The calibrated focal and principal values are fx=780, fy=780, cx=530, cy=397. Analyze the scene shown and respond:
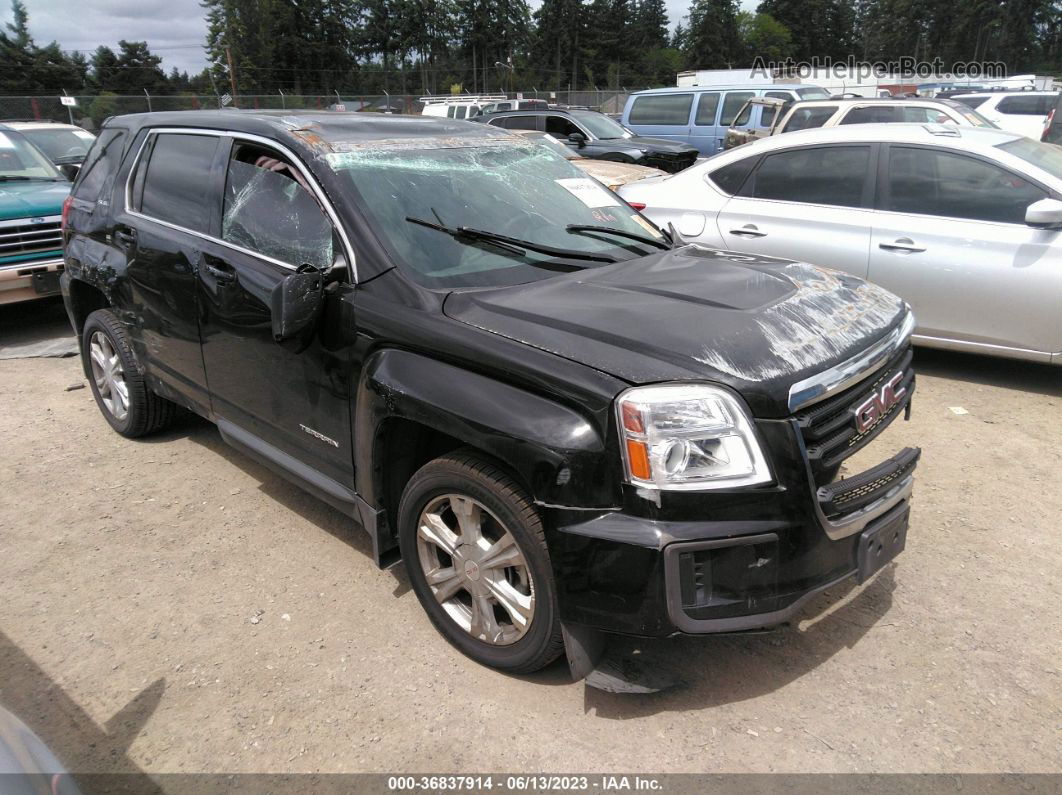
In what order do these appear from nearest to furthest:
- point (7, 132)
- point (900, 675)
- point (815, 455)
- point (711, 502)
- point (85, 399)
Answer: point (711, 502) → point (815, 455) → point (900, 675) → point (85, 399) → point (7, 132)

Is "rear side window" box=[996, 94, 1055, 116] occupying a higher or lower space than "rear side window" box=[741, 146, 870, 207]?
higher

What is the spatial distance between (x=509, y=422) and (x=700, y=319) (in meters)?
0.75

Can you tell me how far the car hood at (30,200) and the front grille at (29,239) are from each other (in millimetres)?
103

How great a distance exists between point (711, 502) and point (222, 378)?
8.26 ft

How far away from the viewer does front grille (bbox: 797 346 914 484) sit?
2408 millimetres

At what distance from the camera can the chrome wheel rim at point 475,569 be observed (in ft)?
8.62

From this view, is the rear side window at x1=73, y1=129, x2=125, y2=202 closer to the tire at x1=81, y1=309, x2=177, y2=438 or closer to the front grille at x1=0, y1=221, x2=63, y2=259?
the tire at x1=81, y1=309, x2=177, y2=438

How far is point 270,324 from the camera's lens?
328 cm

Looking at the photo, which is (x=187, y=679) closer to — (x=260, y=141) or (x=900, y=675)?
(x=260, y=141)

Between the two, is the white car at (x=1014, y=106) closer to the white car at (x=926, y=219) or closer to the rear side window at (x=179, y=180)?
the white car at (x=926, y=219)

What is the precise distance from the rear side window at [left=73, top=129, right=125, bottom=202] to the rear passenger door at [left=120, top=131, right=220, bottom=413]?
25cm

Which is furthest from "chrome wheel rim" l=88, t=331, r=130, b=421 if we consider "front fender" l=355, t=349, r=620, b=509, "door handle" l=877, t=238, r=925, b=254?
"door handle" l=877, t=238, r=925, b=254

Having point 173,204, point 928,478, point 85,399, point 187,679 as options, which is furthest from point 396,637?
point 85,399

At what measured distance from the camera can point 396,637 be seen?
3.05 metres
